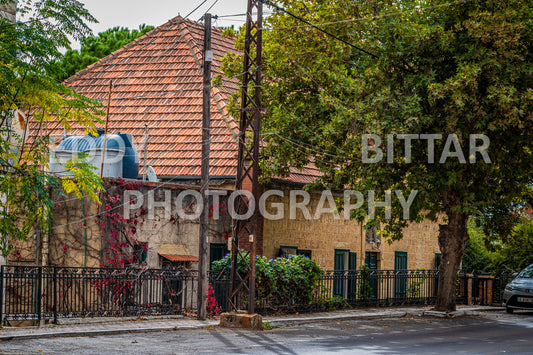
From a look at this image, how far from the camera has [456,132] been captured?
63.3 feet

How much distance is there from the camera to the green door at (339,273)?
80.5 ft

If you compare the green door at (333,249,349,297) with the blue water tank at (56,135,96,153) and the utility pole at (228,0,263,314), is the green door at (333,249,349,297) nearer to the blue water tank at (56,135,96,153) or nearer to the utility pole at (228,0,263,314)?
the utility pole at (228,0,263,314)

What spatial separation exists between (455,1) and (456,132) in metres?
3.67

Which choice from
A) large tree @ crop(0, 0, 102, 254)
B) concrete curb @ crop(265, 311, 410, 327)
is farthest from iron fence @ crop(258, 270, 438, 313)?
large tree @ crop(0, 0, 102, 254)

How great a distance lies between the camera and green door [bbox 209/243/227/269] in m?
23.5

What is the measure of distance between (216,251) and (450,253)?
24.4 ft

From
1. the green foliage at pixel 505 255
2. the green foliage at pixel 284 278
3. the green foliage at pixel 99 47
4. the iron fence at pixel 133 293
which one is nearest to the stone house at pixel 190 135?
the iron fence at pixel 133 293

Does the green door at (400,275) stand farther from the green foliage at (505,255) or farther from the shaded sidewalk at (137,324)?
the shaded sidewalk at (137,324)

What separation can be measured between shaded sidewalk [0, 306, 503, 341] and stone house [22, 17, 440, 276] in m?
2.63

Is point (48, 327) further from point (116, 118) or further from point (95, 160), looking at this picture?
point (116, 118)

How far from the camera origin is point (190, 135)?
25406 millimetres

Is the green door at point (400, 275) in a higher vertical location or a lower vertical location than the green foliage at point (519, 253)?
lower

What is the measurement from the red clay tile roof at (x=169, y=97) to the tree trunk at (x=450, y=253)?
5176 mm

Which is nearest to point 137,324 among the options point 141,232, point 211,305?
point 211,305
